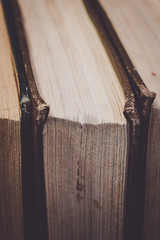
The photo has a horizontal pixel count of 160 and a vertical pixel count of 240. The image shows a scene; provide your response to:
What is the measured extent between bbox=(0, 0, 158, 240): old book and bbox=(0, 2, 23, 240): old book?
0.02m

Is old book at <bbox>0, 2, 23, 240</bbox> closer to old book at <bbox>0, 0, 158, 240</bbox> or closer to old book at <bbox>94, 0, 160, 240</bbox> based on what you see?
old book at <bbox>0, 0, 158, 240</bbox>

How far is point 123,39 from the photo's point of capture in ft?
1.70

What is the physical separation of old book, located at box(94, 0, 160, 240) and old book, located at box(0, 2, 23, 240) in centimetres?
22

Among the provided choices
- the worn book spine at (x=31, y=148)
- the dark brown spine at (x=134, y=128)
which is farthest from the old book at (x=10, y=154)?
the dark brown spine at (x=134, y=128)

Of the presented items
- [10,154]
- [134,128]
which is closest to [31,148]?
[10,154]

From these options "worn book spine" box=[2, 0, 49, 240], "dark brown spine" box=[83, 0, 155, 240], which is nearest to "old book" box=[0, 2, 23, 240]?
"worn book spine" box=[2, 0, 49, 240]

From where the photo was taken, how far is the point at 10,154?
419mm

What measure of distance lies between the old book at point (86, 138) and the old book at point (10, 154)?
16 mm

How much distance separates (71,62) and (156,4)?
0.98 ft

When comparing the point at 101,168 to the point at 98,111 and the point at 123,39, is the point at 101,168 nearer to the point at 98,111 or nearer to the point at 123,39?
the point at 98,111

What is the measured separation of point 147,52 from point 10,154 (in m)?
0.33

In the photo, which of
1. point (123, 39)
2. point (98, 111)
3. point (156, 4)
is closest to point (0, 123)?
point (98, 111)

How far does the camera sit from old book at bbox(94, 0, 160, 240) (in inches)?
17.3

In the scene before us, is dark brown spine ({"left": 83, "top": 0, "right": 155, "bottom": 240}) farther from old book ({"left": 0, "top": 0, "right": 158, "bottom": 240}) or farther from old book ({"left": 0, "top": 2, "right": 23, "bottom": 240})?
old book ({"left": 0, "top": 2, "right": 23, "bottom": 240})
